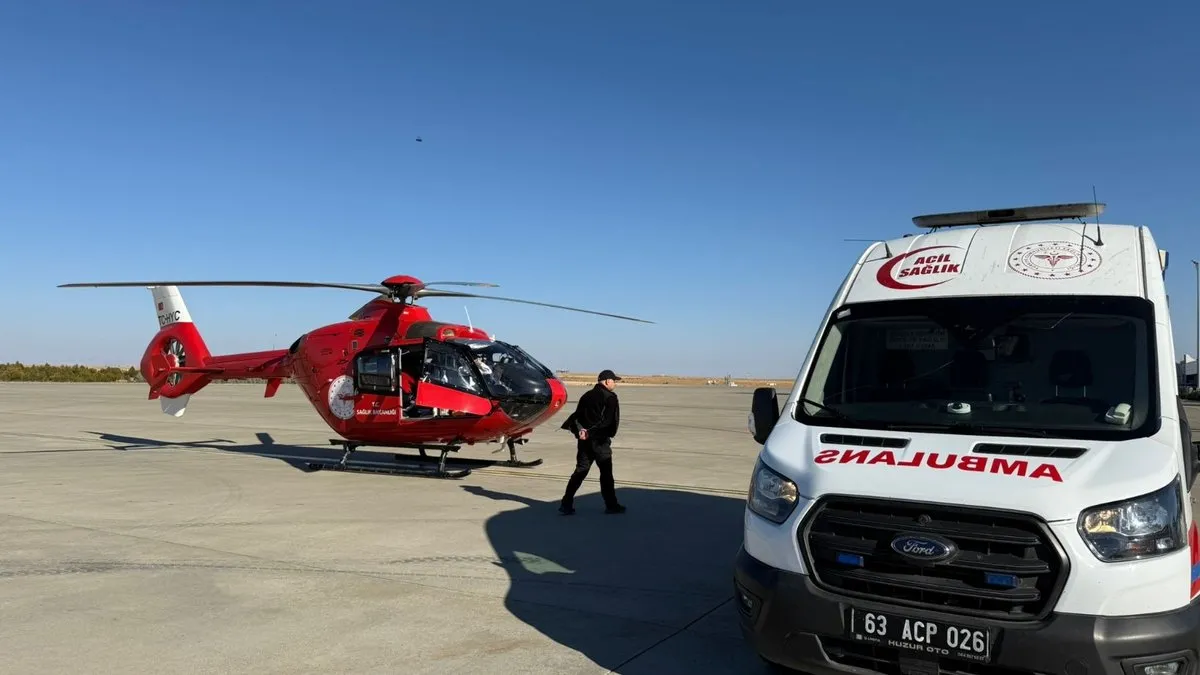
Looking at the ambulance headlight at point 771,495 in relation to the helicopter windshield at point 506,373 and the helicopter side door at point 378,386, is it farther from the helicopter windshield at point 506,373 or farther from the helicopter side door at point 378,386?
the helicopter side door at point 378,386

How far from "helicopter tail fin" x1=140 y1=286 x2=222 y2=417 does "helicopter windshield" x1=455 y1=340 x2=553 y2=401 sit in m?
6.69

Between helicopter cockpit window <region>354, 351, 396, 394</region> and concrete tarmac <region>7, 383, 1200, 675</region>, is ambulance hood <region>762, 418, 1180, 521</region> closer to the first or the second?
concrete tarmac <region>7, 383, 1200, 675</region>

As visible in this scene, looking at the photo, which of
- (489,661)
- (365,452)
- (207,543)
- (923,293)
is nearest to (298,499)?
(207,543)

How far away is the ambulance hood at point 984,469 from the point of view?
12.1ft

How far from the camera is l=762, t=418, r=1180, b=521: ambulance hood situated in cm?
369

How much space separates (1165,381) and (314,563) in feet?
21.3

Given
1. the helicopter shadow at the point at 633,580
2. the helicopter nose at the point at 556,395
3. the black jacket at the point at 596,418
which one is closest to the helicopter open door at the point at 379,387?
the helicopter nose at the point at 556,395

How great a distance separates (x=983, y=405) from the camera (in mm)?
4699

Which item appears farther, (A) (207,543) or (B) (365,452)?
(B) (365,452)

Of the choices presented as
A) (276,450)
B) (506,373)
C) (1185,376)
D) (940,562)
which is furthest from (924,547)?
(276,450)

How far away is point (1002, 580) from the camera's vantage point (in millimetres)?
3656

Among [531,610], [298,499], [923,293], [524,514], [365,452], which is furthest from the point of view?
[365,452]

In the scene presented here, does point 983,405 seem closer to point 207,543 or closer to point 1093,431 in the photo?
point 1093,431

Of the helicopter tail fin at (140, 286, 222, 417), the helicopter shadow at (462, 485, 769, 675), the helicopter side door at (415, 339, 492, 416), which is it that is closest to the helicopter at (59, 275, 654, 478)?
the helicopter side door at (415, 339, 492, 416)
